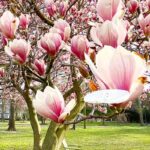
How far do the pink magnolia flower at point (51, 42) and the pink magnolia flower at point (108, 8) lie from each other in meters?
0.29

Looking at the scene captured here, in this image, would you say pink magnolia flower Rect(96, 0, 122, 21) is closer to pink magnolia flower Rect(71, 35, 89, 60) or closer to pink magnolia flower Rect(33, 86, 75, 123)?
pink magnolia flower Rect(71, 35, 89, 60)

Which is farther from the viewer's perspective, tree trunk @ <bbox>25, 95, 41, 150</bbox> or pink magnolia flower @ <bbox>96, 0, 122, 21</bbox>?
tree trunk @ <bbox>25, 95, 41, 150</bbox>

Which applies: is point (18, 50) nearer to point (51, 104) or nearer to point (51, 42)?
point (51, 42)

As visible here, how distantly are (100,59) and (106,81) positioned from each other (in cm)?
5

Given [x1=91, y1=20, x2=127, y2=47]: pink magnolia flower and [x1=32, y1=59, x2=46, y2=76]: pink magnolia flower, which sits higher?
[x1=91, y1=20, x2=127, y2=47]: pink magnolia flower

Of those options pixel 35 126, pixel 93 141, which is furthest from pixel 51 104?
pixel 93 141

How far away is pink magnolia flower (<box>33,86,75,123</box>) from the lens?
2.93 feet

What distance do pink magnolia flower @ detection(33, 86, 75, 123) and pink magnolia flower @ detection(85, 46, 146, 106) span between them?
0.57 ft

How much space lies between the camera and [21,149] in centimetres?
1253

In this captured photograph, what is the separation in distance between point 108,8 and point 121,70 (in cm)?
34

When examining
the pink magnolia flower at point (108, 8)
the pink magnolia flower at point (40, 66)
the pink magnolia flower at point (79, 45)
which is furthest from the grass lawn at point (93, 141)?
the pink magnolia flower at point (108, 8)

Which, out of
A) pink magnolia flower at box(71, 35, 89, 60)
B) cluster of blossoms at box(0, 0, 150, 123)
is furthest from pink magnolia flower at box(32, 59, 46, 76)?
pink magnolia flower at box(71, 35, 89, 60)

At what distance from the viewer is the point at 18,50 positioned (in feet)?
4.25

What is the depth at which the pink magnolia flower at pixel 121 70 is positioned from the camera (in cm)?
74
